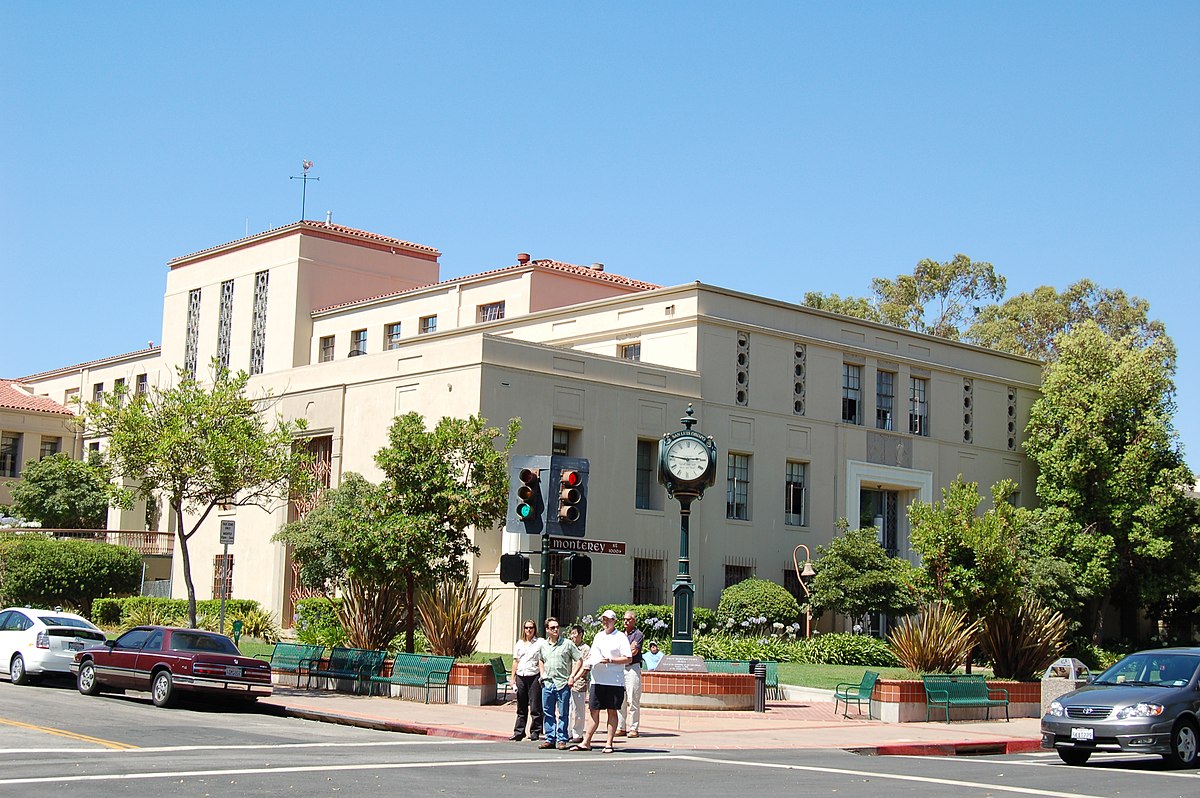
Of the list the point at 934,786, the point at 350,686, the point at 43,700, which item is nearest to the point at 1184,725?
the point at 934,786

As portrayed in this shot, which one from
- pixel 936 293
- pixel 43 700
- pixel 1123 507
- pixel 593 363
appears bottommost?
pixel 43 700

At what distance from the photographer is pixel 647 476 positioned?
40.3m

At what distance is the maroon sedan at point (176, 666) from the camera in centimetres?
2288

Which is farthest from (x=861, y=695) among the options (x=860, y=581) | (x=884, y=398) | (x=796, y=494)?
(x=884, y=398)

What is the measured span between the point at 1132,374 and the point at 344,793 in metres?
40.3

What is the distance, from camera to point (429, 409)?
1494 inches

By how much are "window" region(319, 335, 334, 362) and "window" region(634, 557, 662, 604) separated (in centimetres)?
1766

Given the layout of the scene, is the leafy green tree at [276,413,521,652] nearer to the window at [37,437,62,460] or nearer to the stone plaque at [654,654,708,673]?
the stone plaque at [654,654,708,673]

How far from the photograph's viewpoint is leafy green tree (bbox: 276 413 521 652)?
27.2 m

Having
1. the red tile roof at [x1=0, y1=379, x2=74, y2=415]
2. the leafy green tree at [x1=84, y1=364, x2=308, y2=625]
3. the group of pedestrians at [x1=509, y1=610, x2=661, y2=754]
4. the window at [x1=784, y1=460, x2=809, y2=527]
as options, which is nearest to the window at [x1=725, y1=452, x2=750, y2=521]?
the window at [x1=784, y1=460, x2=809, y2=527]

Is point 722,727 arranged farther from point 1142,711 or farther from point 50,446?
point 50,446

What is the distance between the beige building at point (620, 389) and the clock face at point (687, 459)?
34.1 ft

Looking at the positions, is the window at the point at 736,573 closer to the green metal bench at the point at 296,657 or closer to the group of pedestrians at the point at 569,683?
the green metal bench at the point at 296,657

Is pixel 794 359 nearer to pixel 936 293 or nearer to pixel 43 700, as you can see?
pixel 43 700
